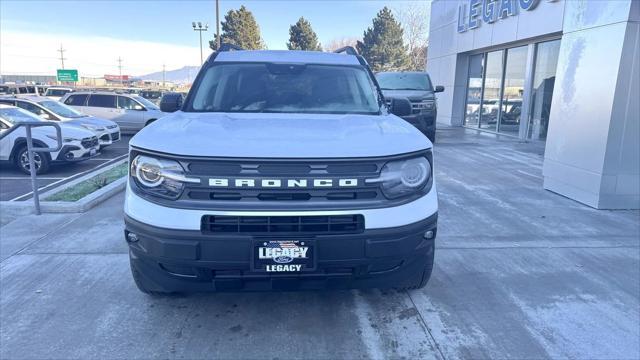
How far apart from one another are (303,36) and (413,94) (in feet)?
116

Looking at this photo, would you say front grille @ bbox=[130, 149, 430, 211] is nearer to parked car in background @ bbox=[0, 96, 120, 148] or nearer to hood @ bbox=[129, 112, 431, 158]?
hood @ bbox=[129, 112, 431, 158]

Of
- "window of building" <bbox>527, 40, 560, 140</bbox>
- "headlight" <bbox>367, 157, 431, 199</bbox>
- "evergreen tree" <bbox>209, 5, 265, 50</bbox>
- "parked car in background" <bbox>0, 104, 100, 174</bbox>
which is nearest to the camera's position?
"headlight" <bbox>367, 157, 431, 199</bbox>

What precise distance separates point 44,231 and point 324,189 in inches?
153

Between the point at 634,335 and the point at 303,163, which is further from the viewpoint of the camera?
the point at 634,335

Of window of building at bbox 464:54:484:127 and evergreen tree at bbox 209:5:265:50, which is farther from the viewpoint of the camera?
evergreen tree at bbox 209:5:265:50

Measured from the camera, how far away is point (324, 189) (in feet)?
8.13

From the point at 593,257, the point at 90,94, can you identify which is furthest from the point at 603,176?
the point at 90,94

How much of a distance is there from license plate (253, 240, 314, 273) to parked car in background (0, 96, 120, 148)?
9059 mm

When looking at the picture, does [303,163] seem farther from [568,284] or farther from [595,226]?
[595,226]

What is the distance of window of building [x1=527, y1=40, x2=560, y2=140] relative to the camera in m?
12.7

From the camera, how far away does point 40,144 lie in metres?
8.30

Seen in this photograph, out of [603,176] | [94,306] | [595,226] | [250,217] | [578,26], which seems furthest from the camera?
[578,26]

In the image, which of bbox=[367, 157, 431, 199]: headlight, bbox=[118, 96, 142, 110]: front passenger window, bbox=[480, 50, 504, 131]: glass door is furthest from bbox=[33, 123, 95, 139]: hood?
bbox=[480, 50, 504, 131]: glass door

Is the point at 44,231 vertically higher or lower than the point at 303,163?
lower
